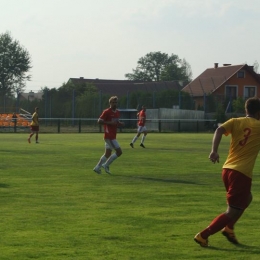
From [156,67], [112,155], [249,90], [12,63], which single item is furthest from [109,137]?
A: [156,67]

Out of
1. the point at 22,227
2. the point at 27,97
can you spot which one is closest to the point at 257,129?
the point at 22,227

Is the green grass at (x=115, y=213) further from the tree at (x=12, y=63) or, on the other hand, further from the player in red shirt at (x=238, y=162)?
the tree at (x=12, y=63)

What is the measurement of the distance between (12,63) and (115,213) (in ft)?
341

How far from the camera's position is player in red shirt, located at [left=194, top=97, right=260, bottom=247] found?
28.6 ft

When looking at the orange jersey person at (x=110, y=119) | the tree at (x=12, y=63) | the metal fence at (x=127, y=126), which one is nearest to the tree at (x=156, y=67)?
the tree at (x=12, y=63)

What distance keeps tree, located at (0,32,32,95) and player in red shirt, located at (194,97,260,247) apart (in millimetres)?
104262

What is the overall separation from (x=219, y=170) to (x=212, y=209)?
798cm

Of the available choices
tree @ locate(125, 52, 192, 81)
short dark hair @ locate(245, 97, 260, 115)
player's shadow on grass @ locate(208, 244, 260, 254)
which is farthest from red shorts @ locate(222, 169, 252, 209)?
tree @ locate(125, 52, 192, 81)

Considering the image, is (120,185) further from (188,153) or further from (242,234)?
(188,153)

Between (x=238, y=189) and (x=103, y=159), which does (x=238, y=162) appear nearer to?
(x=238, y=189)

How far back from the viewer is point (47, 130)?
6003 centimetres

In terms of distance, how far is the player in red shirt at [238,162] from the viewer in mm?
8727

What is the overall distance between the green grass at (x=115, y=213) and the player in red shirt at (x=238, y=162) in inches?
13.8

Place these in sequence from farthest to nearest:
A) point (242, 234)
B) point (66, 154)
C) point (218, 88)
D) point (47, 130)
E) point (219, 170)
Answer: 1. point (218, 88)
2. point (47, 130)
3. point (66, 154)
4. point (219, 170)
5. point (242, 234)
